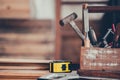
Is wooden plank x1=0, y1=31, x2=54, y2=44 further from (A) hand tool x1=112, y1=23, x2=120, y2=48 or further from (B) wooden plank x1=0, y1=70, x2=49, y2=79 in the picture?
(A) hand tool x1=112, y1=23, x2=120, y2=48

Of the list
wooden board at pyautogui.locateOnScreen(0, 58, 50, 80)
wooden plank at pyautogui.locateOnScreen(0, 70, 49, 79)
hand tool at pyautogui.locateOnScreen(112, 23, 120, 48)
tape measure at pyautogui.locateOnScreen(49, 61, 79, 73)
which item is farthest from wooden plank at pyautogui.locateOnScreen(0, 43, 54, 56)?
hand tool at pyautogui.locateOnScreen(112, 23, 120, 48)

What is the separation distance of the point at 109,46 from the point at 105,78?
15.9 inches

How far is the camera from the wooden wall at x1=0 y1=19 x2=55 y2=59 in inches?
137

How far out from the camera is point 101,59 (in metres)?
2.56

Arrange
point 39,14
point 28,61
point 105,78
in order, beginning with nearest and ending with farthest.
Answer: point 105,78
point 28,61
point 39,14

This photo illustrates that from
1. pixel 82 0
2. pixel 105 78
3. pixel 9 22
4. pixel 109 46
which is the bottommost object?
pixel 105 78

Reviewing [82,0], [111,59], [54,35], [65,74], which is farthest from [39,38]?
[111,59]

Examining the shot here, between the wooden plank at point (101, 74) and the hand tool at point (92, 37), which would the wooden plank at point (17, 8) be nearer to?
the hand tool at point (92, 37)

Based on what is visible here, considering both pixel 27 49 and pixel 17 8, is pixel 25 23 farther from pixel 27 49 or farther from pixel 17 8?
pixel 27 49

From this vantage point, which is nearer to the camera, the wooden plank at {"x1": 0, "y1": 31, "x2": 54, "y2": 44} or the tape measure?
the tape measure

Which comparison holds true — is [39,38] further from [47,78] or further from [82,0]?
[47,78]

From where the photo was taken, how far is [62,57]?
3510 millimetres

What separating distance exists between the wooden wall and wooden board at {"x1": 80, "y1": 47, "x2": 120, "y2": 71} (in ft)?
3.10

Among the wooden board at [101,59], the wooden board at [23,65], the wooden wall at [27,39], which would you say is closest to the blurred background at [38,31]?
the wooden wall at [27,39]
